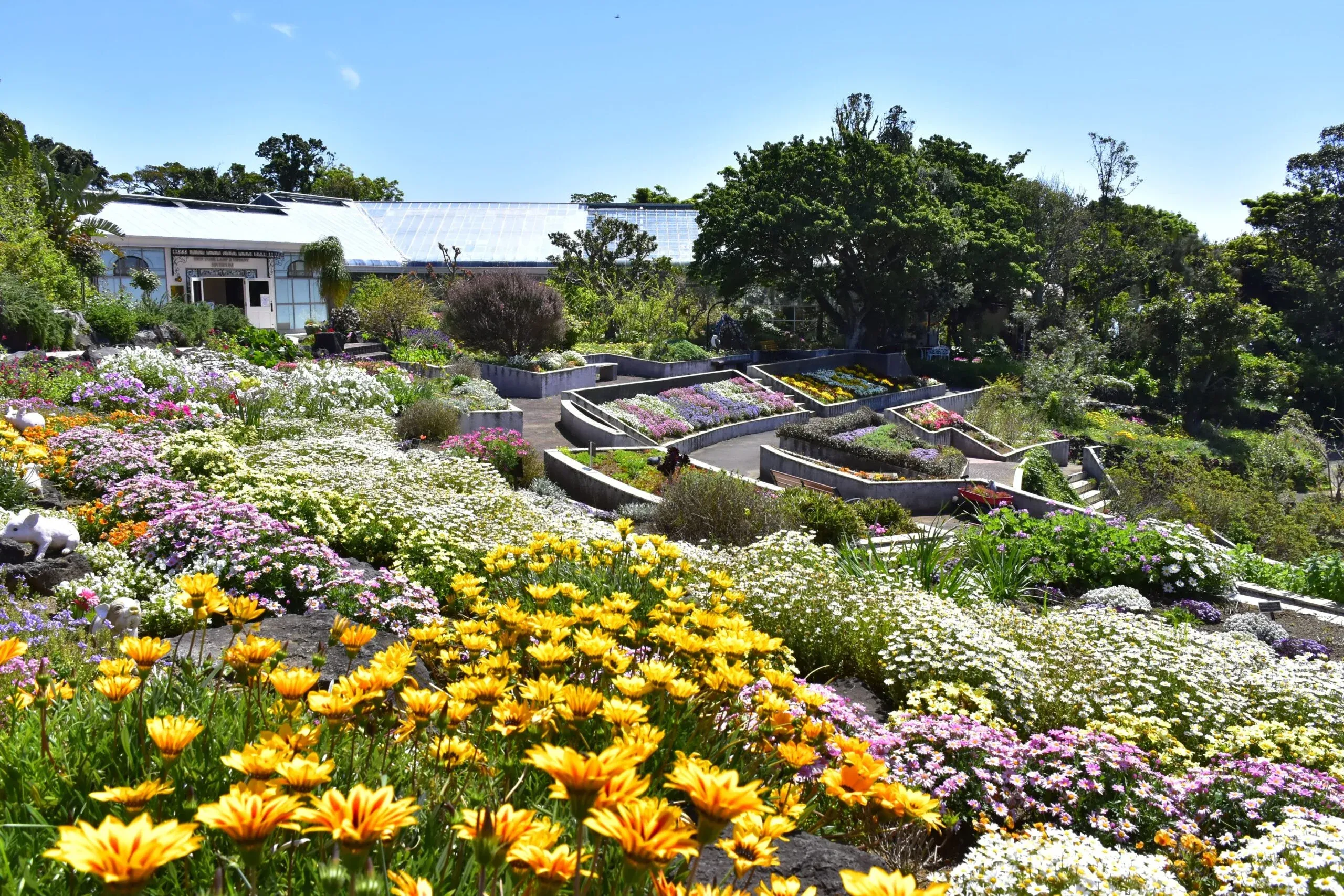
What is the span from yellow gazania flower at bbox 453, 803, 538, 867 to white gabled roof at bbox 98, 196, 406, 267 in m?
32.5

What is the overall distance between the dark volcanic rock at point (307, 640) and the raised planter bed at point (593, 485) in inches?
254

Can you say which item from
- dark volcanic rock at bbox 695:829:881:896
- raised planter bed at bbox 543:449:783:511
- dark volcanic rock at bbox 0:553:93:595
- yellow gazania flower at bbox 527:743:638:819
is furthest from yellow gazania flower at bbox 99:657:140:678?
raised planter bed at bbox 543:449:783:511

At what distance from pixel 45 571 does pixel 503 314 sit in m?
20.1

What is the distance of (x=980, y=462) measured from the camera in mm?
20344

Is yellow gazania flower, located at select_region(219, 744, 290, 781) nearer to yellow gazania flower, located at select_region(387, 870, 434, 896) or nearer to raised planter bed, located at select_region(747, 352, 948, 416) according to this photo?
yellow gazania flower, located at select_region(387, 870, 434, 896)

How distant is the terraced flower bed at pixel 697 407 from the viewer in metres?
20.1

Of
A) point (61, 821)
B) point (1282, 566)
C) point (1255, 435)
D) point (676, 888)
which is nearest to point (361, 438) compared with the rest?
point (61, 821)

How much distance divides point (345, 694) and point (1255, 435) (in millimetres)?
36525

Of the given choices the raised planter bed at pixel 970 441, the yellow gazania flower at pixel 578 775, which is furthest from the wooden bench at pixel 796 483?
the yellow gazania flower at pixel 578 775

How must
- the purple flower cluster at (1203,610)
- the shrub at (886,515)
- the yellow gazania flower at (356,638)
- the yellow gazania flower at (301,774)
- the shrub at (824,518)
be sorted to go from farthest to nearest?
the shrub at (886,515), the shrub at (824,518), the purple flower cluster at (1203,610), the yellow gazania flower at (356,638), the yellow gazania flower at (301,774)

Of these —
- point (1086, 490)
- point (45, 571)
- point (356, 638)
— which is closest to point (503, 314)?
A: point (1086, 490)

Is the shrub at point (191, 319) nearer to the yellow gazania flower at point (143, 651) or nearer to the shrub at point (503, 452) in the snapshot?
the shrub at point (503, 452)

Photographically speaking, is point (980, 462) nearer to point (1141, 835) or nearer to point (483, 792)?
point (1141, 835)

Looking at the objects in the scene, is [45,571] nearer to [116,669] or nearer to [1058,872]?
[116,669]
